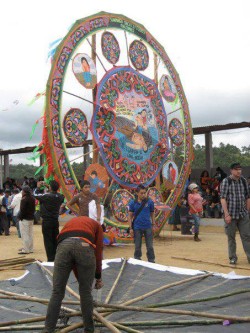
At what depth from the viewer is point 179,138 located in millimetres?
13516

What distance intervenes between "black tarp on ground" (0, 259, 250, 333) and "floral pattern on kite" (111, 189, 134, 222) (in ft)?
11.8

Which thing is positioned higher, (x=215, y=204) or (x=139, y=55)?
(x=139, y=55)

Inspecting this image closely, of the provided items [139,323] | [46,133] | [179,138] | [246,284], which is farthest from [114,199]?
[139,323]

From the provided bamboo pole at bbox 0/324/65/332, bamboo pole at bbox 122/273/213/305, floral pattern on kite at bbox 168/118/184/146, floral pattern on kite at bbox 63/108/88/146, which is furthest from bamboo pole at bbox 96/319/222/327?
floral pattern on kite at bbox 168/118/184/146

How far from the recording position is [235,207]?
8328 mm

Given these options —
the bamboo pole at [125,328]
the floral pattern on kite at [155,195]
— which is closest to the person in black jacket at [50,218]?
the bamboo pole at [125,328]

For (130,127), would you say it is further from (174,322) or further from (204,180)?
(174,322)

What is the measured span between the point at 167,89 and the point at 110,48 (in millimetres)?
2423

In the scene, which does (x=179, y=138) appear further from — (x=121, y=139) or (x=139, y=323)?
(x=139, y=323)

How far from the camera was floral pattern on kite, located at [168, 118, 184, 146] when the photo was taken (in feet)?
43.4

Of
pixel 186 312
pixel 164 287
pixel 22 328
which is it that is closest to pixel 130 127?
pixel 164 287

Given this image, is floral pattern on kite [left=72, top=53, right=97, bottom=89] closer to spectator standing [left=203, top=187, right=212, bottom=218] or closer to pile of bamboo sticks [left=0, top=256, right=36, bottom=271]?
pile of bamboo sticks [left=0, top=256, right=36, bottom=271]

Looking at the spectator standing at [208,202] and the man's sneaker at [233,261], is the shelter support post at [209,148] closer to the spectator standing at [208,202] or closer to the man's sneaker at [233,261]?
the spectator standing at [208,202]

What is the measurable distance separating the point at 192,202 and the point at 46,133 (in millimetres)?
5022
